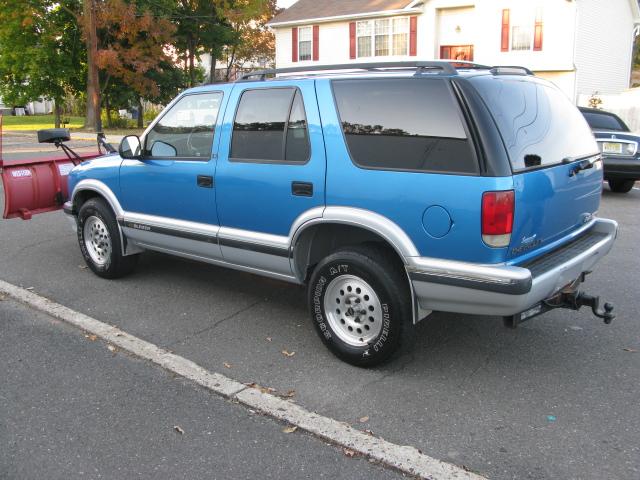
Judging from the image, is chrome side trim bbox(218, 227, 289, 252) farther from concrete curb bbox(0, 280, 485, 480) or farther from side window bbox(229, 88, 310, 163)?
concrete curb bbox(0, 280, 485, 480)

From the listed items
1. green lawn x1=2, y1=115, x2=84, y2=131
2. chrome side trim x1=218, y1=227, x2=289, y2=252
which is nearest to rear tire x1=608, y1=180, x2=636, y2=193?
chrome side trim x1=218, y1=227, x2=289, y2=252

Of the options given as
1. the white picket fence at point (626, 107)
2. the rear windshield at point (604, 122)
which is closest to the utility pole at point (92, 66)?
the white picket fence at point (626, 107)

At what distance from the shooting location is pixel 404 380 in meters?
4.00

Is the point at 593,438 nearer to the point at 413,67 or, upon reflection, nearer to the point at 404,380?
the point at 404,380

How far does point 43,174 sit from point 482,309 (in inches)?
195

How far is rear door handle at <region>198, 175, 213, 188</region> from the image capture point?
4.83 m

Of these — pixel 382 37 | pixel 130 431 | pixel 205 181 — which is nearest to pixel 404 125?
pixel 205 181

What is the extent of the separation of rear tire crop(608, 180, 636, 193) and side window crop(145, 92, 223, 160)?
29.8 ft

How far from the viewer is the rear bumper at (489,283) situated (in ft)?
11.4

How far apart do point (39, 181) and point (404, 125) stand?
435 cm

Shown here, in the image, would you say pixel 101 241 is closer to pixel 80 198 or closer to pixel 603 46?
pixel 80 198

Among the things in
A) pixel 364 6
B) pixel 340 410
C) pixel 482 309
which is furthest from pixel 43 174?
pixel 364 6

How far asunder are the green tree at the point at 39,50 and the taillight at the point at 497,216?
2912 cm

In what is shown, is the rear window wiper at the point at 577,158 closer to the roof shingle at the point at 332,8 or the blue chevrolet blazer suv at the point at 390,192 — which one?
the blue chevrolet blazer suv at the point at 390,192
